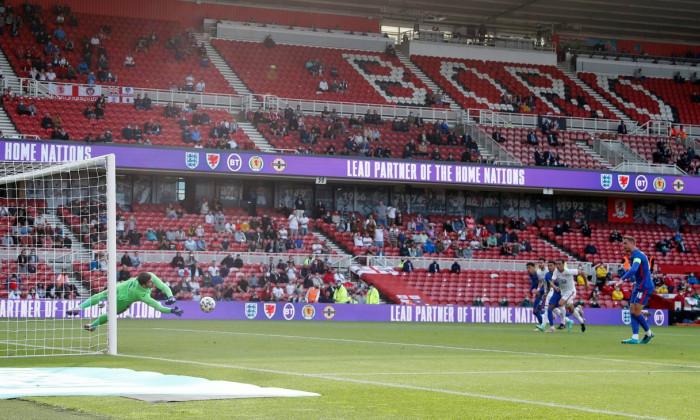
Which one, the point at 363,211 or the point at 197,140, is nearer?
the point at 197,140

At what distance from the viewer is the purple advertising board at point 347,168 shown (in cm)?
3694

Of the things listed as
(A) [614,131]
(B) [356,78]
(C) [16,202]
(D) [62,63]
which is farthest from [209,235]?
(A) [614,131]

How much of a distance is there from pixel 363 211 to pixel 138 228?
1137cm

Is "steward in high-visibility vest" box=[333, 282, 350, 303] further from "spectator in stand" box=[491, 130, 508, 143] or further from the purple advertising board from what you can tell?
"spectator in stand" box=[491, 130, 508, 143]

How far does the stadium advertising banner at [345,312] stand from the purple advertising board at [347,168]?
7557mm

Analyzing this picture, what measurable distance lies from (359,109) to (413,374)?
120 feet

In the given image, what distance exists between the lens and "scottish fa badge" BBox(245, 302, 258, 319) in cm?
3338

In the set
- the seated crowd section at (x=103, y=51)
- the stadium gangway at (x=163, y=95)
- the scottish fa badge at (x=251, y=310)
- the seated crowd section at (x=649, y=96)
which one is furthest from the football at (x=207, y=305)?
the seated crowd section at (x=649, y=96)

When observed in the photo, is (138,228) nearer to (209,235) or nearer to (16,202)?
(209,235)

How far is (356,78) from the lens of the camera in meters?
51.3

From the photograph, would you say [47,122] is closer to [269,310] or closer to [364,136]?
[269,310]


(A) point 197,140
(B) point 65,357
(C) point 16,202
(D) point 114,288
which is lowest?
(B) point 65,357

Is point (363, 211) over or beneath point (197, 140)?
beneath

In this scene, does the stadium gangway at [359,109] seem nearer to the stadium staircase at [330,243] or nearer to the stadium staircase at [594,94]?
the stadium staircase at [330,243]
